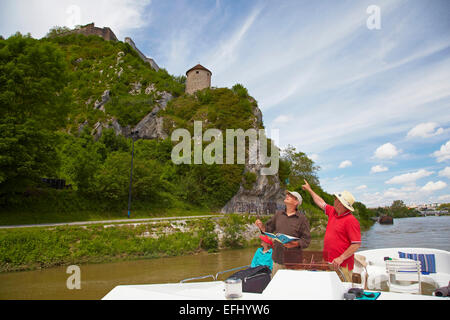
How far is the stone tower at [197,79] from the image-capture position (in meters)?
57.9

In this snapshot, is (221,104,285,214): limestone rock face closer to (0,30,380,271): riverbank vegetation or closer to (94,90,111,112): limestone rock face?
(0,30,380,271): riverbank vegetation

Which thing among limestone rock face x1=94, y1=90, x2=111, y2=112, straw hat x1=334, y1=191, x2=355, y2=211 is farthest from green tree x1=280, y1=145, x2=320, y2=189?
straw hat x1=334, y1=191, x2=355, y2=211

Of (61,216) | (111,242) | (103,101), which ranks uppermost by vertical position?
(103,101)

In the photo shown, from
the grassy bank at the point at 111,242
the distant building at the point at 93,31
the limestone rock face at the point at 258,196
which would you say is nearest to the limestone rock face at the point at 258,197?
the limestone rock face at the point at 258,196

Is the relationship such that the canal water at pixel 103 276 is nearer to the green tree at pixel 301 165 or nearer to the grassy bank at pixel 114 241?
the grassy bank at pixel 114 241

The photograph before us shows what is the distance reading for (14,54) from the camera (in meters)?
18.1

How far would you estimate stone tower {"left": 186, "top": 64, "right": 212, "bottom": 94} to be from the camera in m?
57.9

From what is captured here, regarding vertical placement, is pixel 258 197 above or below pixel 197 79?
below

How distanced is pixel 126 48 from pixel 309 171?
5306cm

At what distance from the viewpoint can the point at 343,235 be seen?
432 cm

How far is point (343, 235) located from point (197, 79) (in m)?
57.2

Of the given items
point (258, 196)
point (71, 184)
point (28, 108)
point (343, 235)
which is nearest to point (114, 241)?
point (28, 108)

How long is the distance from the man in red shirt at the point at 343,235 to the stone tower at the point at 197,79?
55959 mm

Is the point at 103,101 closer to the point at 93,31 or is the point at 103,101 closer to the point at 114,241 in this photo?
the point at 93,31
